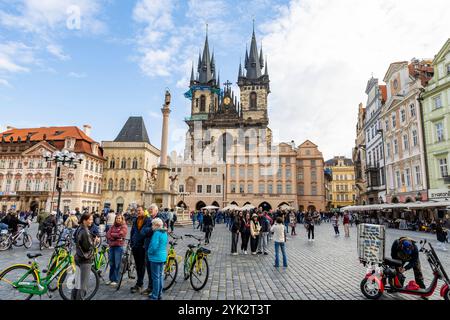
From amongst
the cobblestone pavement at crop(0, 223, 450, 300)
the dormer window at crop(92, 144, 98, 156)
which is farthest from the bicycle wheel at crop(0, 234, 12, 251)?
the dormer window at crop(92, 144, 98, 156)

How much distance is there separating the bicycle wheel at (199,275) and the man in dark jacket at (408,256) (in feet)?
13.8

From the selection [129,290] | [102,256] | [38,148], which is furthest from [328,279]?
[38,148]

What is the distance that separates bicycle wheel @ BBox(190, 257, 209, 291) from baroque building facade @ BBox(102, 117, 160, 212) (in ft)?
149

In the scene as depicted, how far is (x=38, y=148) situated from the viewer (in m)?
47.1

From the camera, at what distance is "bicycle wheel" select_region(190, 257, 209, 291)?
252 inches

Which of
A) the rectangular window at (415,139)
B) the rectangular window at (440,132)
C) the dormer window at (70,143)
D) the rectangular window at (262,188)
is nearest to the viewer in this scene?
the rectangular window at (440,132)

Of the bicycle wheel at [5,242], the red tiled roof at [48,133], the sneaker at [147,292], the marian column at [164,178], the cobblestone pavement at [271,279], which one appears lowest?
the cobblestone pavement at [271,279]

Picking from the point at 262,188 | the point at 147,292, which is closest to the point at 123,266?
the point at 147,292

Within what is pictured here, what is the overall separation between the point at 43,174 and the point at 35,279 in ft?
159

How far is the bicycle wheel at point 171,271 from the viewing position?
6689mm

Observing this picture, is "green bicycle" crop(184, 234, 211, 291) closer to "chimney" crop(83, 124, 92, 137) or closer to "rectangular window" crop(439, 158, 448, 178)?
"rectangular window" crop(439, 158, 448, 178)

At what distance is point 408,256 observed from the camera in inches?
238

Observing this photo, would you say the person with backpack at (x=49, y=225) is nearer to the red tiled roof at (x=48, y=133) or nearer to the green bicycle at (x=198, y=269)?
the green bicycle at (x=198, y=269)

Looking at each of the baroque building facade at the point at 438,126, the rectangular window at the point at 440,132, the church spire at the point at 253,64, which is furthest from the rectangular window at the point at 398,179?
the church spire at the point at 253,64
